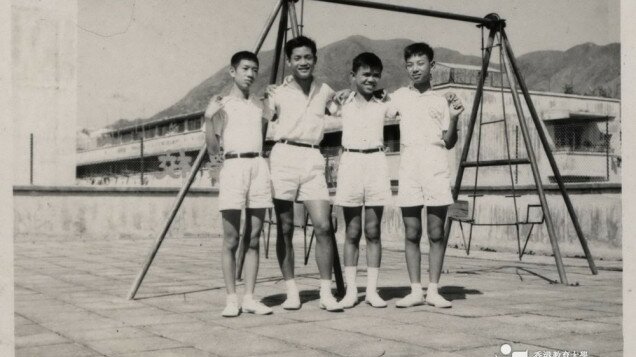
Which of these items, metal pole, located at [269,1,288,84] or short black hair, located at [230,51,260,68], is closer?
short black hair, located at [230,51,260,68]

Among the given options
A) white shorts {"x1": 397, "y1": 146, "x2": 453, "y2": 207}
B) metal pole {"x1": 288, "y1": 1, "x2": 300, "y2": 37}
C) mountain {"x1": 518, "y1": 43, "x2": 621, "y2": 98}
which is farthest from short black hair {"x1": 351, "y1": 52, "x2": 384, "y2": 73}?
mountain {"x1": 518, "y1": 43, "x2": 621, "y2": 98}

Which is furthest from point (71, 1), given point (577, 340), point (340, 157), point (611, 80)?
point (611, 80)

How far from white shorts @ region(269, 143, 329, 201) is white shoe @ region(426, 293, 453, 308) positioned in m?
1.00

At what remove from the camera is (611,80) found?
91938mm

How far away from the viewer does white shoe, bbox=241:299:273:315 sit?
4.65 metres

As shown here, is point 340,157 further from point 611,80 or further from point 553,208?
point 611,80

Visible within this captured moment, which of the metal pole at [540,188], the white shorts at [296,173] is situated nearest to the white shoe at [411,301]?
the white shorts at [296,173]

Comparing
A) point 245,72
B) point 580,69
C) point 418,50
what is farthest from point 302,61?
point 580,69

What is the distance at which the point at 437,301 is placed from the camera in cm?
491

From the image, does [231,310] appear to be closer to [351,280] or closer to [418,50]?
[351,280]

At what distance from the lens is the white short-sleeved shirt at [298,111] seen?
486 centimetres

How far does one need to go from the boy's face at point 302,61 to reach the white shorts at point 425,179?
0.91m

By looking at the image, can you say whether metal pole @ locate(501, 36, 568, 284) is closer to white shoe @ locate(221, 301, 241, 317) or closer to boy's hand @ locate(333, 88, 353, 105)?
boy's hand @ locate(333, 88, 353, 105)

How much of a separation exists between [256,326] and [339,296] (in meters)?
1.38
